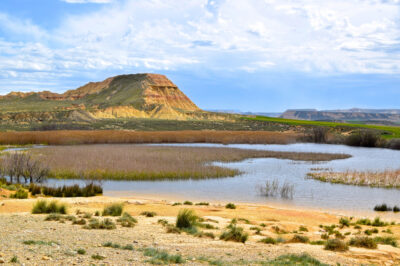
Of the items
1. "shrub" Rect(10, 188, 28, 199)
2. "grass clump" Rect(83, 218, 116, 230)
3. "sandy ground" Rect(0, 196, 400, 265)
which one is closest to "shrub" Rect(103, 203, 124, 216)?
"sandy ground" Rect(0, 196, 400, 265)

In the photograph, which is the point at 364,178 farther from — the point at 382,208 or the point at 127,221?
the point at 127,221

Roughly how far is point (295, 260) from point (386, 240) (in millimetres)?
3927

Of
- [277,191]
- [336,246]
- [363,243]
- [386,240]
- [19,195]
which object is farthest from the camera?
[277,191]

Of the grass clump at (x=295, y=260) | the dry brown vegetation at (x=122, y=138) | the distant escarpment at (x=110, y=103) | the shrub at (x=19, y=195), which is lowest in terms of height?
the shrub at (x=19, y=195)

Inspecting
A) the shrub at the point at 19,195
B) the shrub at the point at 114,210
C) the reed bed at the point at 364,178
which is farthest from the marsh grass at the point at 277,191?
the shrub at the point at 19,195

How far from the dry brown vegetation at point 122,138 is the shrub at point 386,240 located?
127 ft

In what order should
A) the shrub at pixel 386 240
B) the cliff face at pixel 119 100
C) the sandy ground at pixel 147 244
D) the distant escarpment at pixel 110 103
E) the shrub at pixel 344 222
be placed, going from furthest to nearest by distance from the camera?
1. the cliff face at pixel 119 100
2. the distant escarpment at pixel 110 103
3. the shrub at pixel 344 222
4. the shrub at pixel 386 240
5. the sandy ground at pixel 147 244

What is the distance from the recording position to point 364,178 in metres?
24.8

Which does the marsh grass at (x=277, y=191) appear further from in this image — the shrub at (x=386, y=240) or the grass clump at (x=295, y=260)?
the grass clump at (x=295, y=260)

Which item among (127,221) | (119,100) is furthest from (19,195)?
(119,100)

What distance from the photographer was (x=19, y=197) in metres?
17.9

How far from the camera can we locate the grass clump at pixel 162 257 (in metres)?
8.34

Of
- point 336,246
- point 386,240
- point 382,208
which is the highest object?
point 336,246

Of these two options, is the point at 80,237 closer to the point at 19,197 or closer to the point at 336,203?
the point at 19,197
